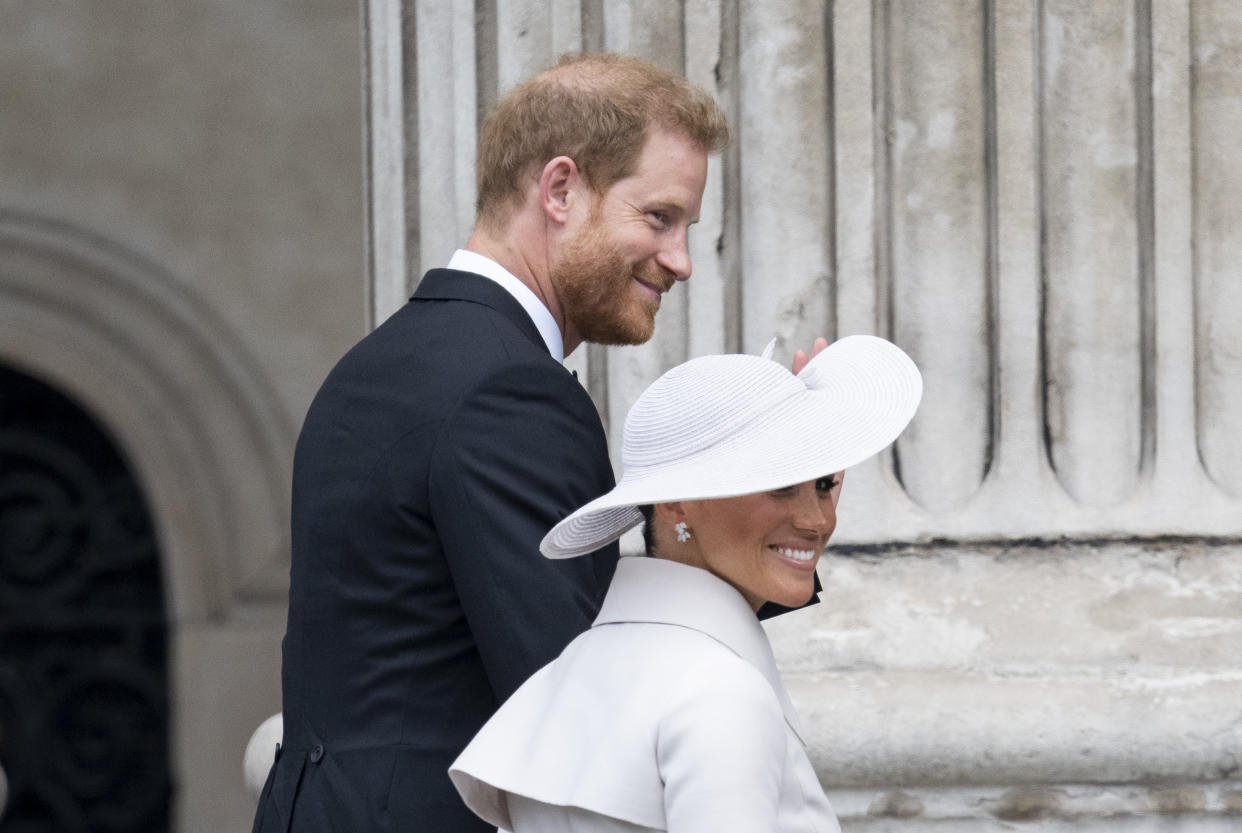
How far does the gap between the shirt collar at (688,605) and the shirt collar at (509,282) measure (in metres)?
0.51

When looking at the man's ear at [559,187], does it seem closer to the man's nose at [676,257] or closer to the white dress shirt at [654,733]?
the man's nose at [676,257]

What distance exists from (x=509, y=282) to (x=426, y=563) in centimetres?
35

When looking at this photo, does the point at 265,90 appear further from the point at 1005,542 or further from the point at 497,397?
the point at 497,397

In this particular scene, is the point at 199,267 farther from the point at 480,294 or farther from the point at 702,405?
the point at 702,405

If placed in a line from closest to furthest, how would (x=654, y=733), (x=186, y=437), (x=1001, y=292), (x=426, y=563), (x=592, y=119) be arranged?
1. (x=654, y=733)
2. (x=426, y=563)
3. (x=592, y=119)
4. (x=1001, y=292)
5. (x=186, y=437)

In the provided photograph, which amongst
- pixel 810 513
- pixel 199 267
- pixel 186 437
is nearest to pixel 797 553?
pixel 810 513

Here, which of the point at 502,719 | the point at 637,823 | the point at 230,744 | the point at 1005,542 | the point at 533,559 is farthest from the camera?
the point at 230,744

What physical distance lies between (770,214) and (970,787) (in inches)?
33.1

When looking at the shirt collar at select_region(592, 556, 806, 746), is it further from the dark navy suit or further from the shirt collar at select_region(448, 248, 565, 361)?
the shirt collar at select_region(448, 248, 565, 361)

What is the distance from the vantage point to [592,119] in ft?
5.61

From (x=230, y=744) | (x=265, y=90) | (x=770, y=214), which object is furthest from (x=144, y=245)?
(x=770, y=214)

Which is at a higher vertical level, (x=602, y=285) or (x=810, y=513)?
(x=602, y=285)

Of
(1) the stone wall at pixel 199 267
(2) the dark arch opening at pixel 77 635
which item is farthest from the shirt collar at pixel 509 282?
(2) the dark arch opening at pixel 77 635

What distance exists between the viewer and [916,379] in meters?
1.37
